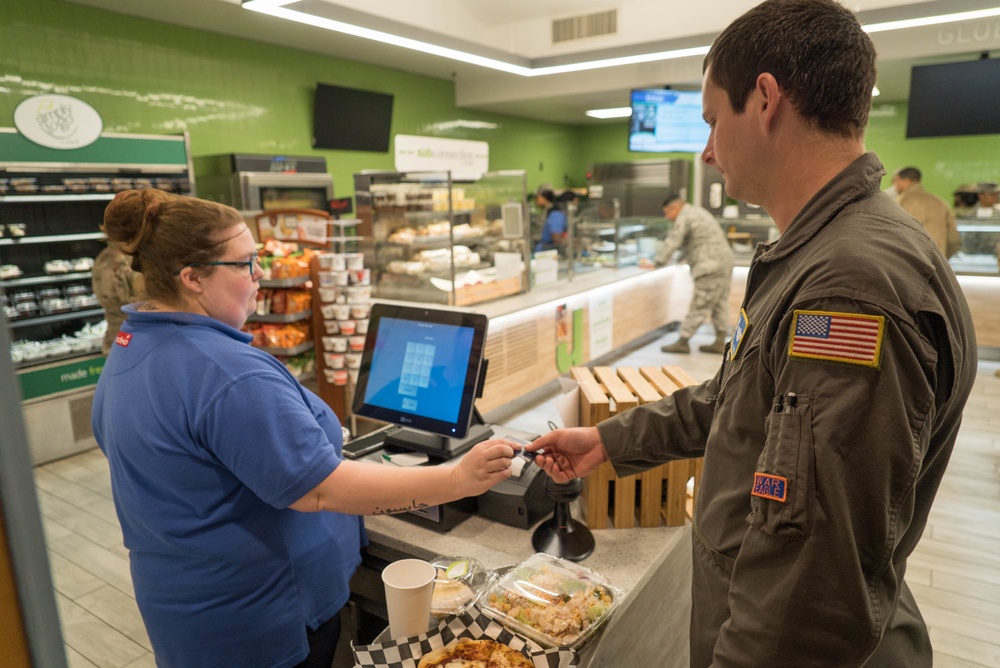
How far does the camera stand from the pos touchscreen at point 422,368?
72.6 inches

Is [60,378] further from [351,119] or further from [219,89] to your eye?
[351,119]

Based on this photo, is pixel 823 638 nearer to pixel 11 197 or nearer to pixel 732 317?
pixel 11 197

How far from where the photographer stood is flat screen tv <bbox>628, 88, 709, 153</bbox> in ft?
24.4

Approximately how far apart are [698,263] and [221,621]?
6921 mm

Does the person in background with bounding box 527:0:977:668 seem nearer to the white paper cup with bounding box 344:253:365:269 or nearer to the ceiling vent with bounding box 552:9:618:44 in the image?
the white paper cup with bounding box 344:253:365:269

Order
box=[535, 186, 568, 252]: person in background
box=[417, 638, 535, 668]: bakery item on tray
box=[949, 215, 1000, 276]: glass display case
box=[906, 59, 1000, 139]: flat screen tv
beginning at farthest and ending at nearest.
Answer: box=[949, 215, 1000, 276]: glass display case < box=[535, 186, 568, 252]: person in background < box=[906, 59, 1000, 139]: flat screen tv < box=[417, 638, 535, 668]: bakery item on tray

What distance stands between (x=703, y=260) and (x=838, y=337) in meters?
6.93

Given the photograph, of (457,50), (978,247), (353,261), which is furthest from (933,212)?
(353,261)

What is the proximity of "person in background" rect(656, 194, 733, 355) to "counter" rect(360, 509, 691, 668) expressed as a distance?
6.00m

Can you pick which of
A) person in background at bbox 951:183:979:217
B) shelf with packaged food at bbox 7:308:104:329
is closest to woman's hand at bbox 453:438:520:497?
shelf with packaged food at bbox 7:308:104:329

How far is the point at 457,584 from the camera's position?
1.49 metres

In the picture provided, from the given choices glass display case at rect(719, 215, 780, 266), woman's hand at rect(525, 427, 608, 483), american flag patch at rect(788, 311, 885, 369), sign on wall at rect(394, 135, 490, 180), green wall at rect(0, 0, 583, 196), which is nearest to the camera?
american flag patch at rect(788, 311, 885, 369)

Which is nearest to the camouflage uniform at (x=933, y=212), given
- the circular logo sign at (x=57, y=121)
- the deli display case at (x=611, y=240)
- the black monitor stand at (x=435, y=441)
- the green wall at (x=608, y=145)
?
the deli display case at (x=611, y=240)

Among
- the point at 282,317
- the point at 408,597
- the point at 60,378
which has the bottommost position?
the point at 60,378
